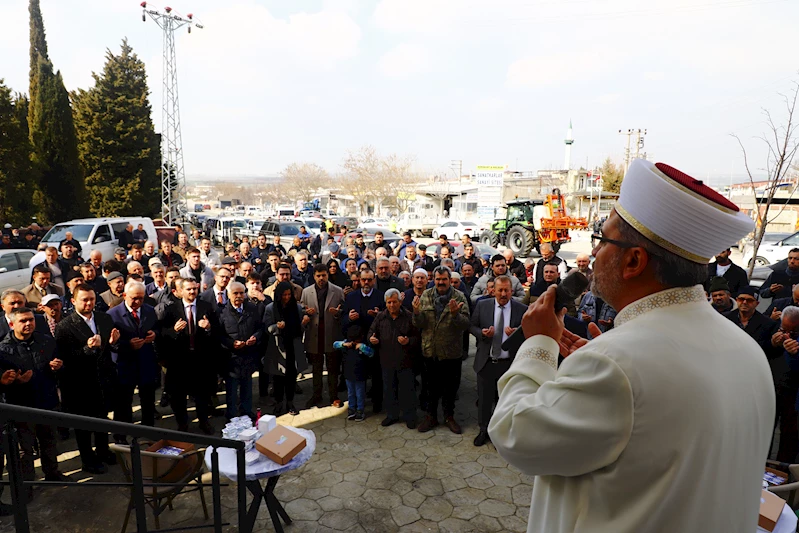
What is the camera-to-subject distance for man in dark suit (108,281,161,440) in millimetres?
5133

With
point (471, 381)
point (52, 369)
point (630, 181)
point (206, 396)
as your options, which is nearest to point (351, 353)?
point (206, 396)

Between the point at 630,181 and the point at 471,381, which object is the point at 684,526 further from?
the point at 471,381

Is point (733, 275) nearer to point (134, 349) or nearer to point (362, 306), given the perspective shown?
point (362, 306)

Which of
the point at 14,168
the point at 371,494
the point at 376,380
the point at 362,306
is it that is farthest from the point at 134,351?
the point at 14,168

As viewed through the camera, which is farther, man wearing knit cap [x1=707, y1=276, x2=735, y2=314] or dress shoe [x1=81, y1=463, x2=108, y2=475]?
man wearing knit cap [x1=707, y1=276, x2=735, y2=314]

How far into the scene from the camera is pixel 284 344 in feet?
20.0

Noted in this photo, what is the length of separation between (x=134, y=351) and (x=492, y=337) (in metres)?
4.04

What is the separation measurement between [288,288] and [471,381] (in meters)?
3.19

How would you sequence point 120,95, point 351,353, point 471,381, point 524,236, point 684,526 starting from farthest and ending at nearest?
1. point 120,95
2. point 524,236
3. point 471,381
4. point 351,353
5. point 684,526

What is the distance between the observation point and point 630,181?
1.29 meters

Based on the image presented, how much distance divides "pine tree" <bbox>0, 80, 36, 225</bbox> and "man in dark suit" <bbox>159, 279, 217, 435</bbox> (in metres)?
19.0

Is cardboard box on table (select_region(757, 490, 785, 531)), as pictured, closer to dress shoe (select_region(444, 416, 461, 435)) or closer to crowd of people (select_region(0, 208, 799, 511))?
crowd of people (select_region(0, 208, 799, 511))

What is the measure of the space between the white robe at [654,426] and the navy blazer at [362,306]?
5.07 m

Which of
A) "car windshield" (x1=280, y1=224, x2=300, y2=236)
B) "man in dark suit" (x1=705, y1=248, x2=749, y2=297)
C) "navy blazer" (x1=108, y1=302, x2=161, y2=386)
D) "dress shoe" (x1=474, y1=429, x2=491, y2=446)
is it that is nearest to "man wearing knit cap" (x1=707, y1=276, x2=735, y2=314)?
"man in dark suit" (x1=705, y1=248, x2=749, y2=297)
